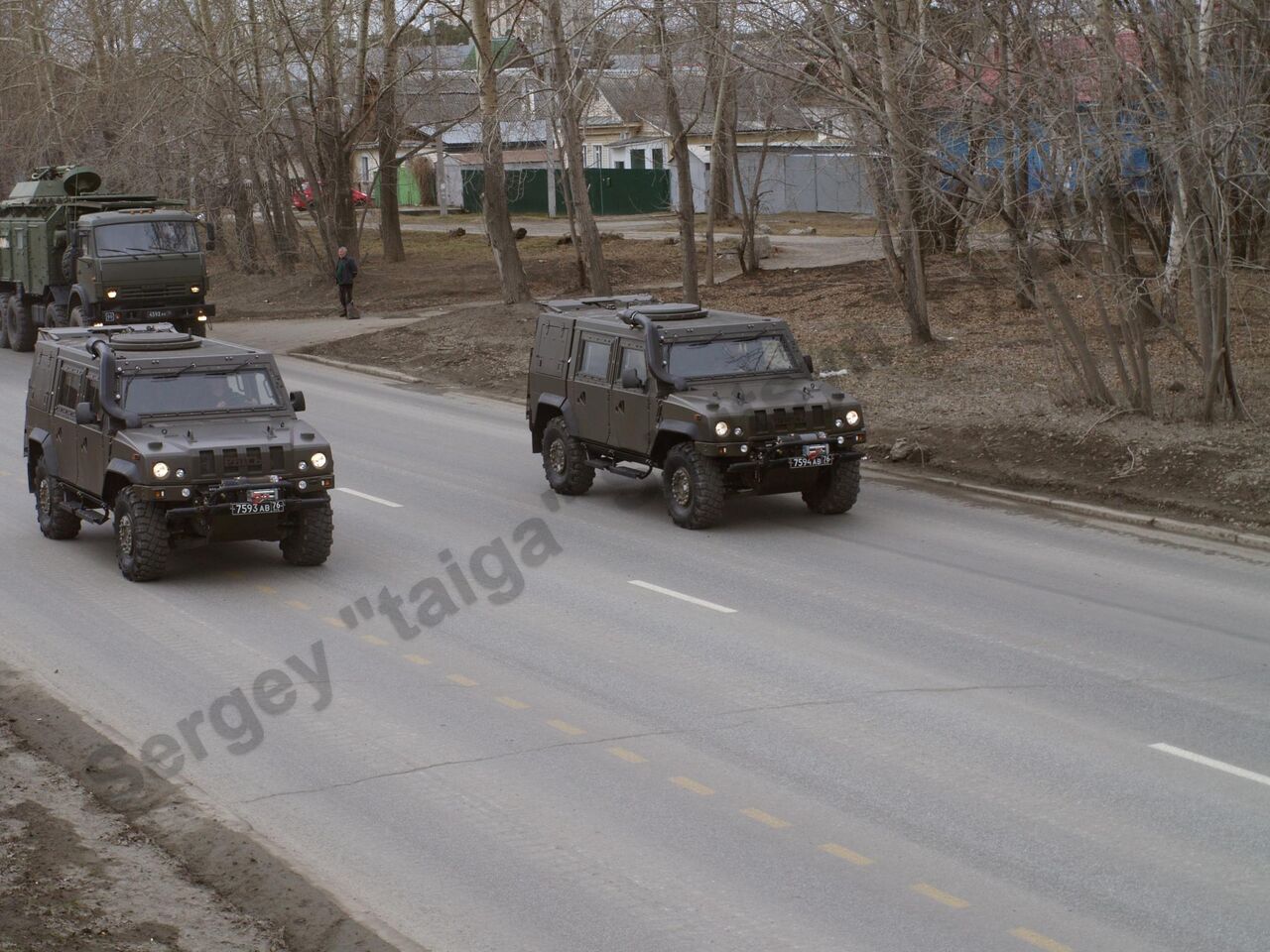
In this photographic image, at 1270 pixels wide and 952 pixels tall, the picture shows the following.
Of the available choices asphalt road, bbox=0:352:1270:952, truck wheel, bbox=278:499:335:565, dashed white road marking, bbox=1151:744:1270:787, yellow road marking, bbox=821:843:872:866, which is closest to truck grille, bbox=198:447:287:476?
truck wheel, bbox=278:499:335:565

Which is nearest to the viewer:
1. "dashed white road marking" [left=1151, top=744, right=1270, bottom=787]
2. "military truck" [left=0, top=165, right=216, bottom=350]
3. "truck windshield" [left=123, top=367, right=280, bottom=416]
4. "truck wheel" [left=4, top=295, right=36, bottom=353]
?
"dashed white road marking" [left=1151, top=744, right=1270, bottom=787]

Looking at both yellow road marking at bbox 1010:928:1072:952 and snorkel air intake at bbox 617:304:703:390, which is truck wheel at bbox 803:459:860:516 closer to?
snorkel air intake at bbox 617:304:703:390

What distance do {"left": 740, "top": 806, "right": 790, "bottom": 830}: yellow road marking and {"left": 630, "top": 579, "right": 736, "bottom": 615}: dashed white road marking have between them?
4.31 metres

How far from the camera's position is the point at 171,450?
44.6 ft

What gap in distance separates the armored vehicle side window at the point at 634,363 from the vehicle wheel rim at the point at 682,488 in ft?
3.33

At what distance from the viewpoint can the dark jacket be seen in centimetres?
3569

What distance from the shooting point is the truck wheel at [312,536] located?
558 inches

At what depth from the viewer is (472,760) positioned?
31.1 ft

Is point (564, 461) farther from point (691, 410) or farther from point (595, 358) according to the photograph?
point (691, 410)

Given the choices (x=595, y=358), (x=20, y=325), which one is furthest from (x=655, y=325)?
(x=20, y=325)

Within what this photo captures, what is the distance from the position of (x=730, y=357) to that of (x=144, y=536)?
242 inches

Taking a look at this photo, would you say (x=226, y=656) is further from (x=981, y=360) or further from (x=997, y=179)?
(x=981, y=360)

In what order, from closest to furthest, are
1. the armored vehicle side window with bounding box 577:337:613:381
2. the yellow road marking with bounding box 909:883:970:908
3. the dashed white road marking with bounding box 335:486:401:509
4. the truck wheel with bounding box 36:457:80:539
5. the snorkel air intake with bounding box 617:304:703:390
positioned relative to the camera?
the yellow road marking with bounding box 909:883:970:908 → the truck wheel with bounding box 36:457:80:539 → the snorkel air intake with bounding box 617:304:703:390 → the armored vehicle side window with bounding box 577:337:613:381 → the dashed white road marking with bounding box 335:486:401:509

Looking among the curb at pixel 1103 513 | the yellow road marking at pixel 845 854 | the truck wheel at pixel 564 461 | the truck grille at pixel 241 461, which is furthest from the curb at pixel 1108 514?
the yellow road marking at pixel 845 854
